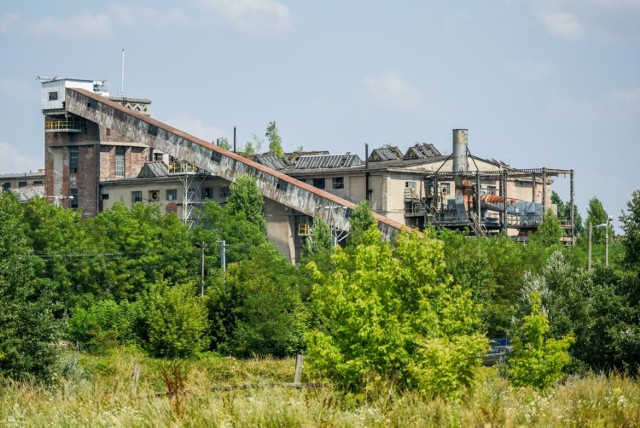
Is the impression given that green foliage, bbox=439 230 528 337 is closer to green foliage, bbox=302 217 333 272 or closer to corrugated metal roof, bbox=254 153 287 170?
green foliage, bbox=302 217 333 272

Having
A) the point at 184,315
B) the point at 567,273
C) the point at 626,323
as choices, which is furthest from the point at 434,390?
the point at 184,315

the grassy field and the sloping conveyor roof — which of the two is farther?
the sloping conveyor roof

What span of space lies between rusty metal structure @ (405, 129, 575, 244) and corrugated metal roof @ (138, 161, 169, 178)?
18415mm

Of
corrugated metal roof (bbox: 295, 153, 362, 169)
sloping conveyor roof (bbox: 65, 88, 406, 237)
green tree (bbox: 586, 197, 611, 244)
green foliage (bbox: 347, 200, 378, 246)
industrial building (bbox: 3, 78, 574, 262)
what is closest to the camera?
green foliage (bbox: 347, 200, 378, 246)

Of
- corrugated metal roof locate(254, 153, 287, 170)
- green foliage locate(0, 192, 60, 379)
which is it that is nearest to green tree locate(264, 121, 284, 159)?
corrugated metal roof locate(254, 153, 287, 170)

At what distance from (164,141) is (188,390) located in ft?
196

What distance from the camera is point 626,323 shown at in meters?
34.8

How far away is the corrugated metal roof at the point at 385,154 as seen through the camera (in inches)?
3364

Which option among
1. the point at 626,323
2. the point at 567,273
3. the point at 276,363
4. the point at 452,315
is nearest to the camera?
the point at 452,315

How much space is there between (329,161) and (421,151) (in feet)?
26.0

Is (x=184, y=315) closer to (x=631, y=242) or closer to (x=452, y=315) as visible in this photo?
(x=631, y=242)

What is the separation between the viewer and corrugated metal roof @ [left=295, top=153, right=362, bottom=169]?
3189 inches

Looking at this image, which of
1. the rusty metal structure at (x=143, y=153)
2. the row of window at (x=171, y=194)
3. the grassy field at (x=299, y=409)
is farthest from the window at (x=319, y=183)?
the grassy field at (x=299, y=409)

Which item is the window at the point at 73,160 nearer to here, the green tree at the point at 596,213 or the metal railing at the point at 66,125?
the metal railing at the point at 66,125
